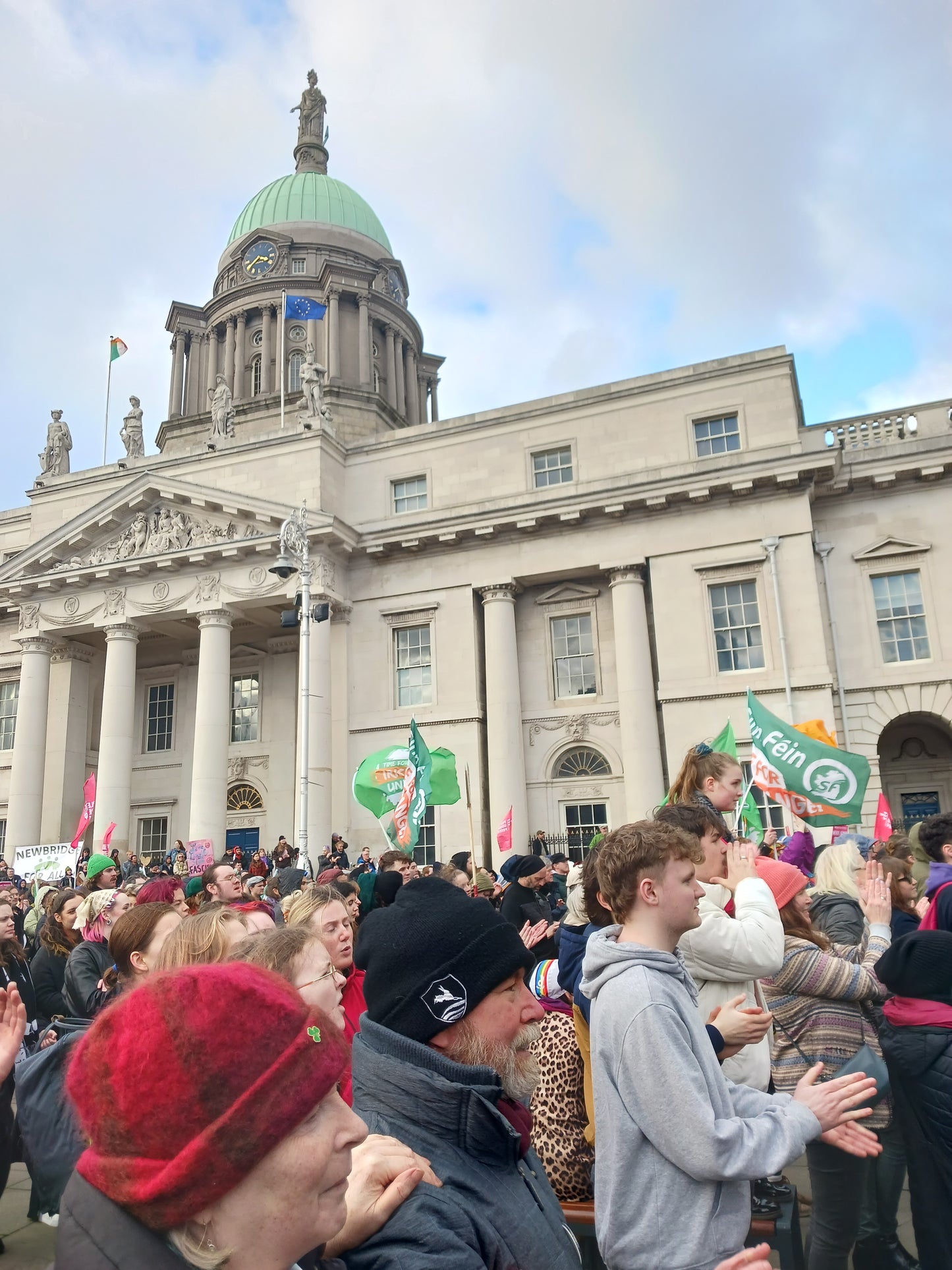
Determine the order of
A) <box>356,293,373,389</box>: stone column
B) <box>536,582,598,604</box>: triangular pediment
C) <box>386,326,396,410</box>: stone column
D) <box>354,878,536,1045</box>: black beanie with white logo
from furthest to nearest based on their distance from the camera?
1. <box>386,326,396,410</box>: stone column
2. <box>356,293,373,389</box>: stone column
3. <box>536,582,598,604</box>: triangular pediment
4. <box>354,878,536,1045</box>: black beanie with white logo

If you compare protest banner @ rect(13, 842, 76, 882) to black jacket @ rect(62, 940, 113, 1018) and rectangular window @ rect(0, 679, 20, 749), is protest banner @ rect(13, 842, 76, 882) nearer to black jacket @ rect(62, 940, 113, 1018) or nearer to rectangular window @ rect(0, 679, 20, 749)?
rectangular window @ rect(0, 679, 20, 749)

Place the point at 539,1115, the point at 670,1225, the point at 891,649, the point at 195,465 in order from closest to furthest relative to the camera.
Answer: the point at 670,1225 → the point at 539,1115 → the point at 891,649 → the point at 195,465

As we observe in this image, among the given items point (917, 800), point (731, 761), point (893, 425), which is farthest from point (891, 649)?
point (731, 761)

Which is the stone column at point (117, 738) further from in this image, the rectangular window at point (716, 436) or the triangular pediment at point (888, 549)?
the triangular pediment at point (888, 549)

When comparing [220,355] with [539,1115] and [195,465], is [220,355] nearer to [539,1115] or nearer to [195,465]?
[195,465]

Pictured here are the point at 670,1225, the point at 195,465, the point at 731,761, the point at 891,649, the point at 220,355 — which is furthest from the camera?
the point at 220,355

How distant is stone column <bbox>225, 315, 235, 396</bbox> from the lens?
153 ft

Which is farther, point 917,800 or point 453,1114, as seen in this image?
point 917,800

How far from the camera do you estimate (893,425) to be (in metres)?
26.3

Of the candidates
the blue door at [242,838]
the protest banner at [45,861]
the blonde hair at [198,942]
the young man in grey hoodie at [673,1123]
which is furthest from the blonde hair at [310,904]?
the blue door at [242,838]

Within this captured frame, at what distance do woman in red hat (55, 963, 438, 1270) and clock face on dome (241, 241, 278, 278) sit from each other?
51.7 metres

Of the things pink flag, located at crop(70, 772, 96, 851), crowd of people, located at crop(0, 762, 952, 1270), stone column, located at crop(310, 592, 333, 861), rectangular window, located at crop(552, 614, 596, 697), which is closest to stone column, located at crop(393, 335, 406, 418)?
stone column, located at crop(310, 592, 333, 861)

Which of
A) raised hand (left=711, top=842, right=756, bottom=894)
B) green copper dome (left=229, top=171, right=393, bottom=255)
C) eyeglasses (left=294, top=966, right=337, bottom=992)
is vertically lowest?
eyeglasses (left=294, top=966, right=337, bottom=992)

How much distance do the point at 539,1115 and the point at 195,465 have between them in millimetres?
30270
